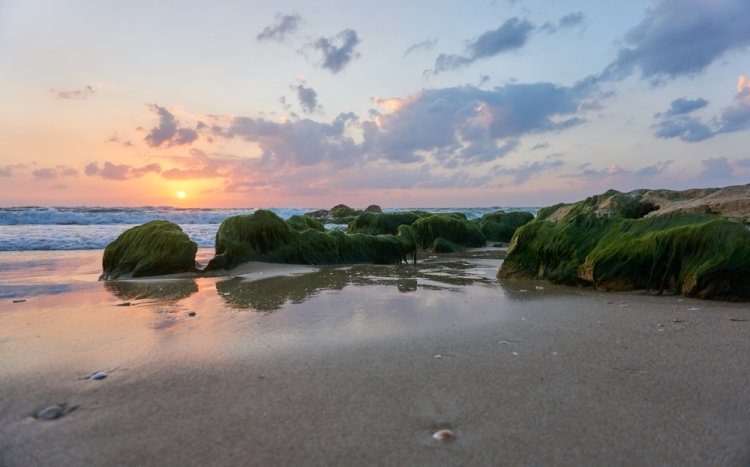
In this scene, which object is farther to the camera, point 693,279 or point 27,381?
point 693,279

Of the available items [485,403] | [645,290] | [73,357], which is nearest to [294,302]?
[73,357]

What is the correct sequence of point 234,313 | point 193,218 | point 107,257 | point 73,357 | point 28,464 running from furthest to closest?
point 193,218 → point 107,257 → point 234,313 → point 73,357 → point 28,464

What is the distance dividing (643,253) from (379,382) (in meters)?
3.75

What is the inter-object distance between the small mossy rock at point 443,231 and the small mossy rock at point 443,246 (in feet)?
1.72

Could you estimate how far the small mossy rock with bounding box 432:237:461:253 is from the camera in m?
10.7

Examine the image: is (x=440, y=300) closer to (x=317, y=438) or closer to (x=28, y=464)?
(x=317, y=438)

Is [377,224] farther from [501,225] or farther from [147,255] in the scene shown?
[147,255]

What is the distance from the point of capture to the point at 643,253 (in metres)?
4.61

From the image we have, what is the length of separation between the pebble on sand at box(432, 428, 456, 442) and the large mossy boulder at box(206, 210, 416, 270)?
18.6 ft

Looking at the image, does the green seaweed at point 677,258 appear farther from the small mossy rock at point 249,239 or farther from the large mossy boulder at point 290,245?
the small mossy rock at point 249,239

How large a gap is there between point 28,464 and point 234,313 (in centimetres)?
219

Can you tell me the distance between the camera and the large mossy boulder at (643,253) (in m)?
4.02

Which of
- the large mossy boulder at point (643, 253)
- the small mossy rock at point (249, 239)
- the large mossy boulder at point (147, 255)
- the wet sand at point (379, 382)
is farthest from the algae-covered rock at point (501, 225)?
the wet sand at point (379, 382)

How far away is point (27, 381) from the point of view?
86.5 inches
